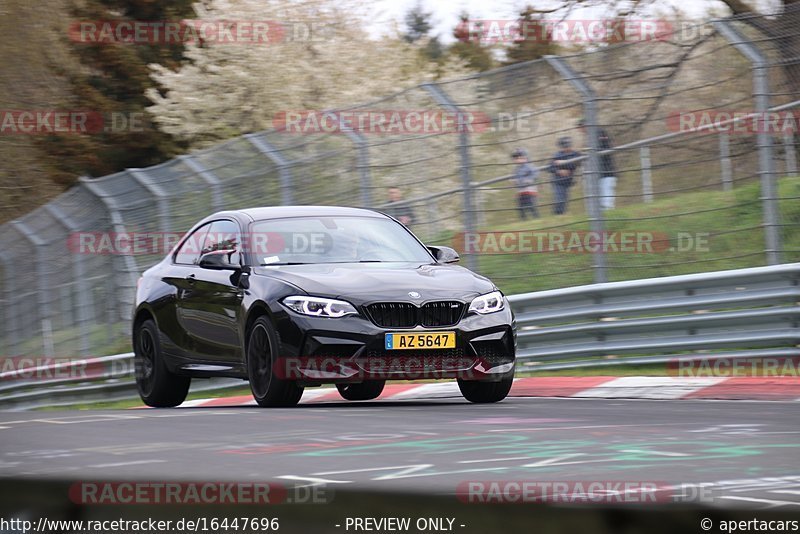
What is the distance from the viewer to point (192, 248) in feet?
35.5

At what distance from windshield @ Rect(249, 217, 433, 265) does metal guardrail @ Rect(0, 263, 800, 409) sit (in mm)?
2599

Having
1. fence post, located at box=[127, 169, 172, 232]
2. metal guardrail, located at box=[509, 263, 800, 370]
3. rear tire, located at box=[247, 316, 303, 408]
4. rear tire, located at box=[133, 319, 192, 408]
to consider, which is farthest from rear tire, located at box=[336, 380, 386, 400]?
fence post, located at box=[127, 169, 172, 232]

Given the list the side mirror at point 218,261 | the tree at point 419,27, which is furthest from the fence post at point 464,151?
the tree at point 419,27

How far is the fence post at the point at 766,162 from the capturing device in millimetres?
11258

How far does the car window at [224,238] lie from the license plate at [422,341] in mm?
1531

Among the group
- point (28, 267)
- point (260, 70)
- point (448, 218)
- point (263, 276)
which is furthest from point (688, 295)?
point (260, 70)

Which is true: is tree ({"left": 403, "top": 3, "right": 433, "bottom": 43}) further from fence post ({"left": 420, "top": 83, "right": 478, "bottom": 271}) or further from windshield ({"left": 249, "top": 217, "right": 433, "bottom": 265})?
windshield ({"left": 249, "top": 217, "right": 433, "bottom": 265})

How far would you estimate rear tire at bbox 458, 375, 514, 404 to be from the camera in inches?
377

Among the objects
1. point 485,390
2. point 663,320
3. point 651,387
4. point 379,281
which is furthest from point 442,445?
point 663,320

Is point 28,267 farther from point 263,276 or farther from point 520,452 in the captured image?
point 520,452

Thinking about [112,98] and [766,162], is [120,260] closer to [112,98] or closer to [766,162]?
[766,162]

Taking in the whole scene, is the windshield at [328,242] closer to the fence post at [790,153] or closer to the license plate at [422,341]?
the license plate at [422,341]

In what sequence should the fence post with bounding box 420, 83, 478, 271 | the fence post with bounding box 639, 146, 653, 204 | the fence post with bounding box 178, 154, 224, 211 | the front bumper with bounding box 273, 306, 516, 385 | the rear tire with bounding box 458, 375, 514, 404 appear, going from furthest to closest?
the fence post with bounding box 178, 154, 224, 211 < the fence post with bounding box 420, 83, 478, 271 < the fence post with bounding box 639, 146, 653, 204 < the rear tire with bounding box 458, 375, 514, 404 < the front bumper with bounding box 273, 306, 516, 385

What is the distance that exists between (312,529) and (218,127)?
33.6m
